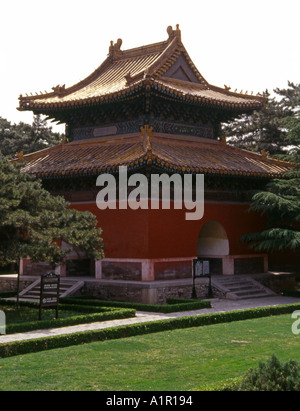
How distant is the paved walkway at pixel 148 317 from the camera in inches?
577

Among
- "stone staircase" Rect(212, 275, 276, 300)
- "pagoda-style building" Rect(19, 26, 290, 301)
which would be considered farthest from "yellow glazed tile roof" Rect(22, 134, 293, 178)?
"stone staircase" Rect(212, 275, 276, 300)

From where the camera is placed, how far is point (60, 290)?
22.7m

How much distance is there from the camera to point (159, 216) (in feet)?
72.2

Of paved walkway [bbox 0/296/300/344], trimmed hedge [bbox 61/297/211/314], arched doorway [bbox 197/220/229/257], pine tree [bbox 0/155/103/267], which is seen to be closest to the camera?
paved walkway [bbox 0/296/300/344]

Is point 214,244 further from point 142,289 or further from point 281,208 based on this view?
point 142,289

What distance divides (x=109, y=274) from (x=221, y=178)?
6.07m

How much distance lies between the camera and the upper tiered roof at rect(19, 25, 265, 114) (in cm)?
2367

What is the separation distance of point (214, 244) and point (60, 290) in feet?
23.3

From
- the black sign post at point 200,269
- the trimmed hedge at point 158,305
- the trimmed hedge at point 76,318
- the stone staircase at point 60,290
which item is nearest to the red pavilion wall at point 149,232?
the black sign post at point 200,269

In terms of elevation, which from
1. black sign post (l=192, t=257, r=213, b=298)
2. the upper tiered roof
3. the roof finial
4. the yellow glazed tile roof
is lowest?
black sign post (l=192, t=257, r=213, b=298)

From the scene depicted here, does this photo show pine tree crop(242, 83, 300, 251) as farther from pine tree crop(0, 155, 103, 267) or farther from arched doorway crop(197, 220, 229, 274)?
pine tree crop(0, 155, 103, 267)

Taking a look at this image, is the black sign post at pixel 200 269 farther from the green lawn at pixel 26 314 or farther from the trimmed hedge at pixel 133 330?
the green lawn at pixel 26 314

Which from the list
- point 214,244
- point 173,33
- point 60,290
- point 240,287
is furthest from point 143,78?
point 240,287

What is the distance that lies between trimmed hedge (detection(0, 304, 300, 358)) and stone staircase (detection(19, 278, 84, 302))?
686 centimetres
